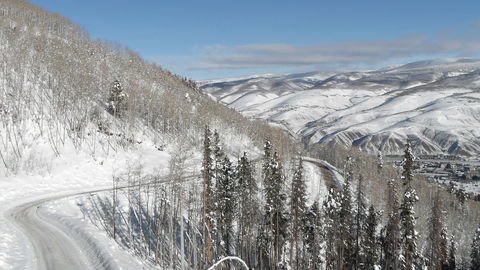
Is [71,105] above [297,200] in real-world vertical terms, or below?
above

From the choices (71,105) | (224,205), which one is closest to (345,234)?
(224,205)

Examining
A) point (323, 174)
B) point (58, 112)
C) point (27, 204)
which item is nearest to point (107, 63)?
point (58, 112)

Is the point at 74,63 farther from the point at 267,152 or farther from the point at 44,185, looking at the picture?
the point at 267,152

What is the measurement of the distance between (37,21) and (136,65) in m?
60.7

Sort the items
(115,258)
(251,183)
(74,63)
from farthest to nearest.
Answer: (74,63) → (251,183) → (115,258)

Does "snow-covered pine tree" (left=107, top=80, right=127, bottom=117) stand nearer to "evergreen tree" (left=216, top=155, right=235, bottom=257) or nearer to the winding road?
"evergreen tree" (left=216, top=155, right=235, bottom=257)

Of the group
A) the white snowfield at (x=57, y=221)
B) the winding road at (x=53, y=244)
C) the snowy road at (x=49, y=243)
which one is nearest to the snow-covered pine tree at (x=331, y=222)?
the white snowfield at (x=57, y=221)

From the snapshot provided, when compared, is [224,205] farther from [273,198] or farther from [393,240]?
[393,240]

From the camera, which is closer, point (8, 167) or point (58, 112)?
point (8, 167)

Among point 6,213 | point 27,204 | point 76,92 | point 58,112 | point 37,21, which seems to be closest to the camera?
point 6,213

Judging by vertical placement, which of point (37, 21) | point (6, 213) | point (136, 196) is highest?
point (37, 21)

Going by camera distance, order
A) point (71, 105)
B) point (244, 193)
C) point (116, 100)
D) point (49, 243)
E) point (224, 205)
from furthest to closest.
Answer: point (116, 100) < point (71, 105) < point (244, 193) < point (224, 205) < point (49, 243)

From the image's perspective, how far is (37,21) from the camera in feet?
625

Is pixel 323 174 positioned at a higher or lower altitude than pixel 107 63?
lower
